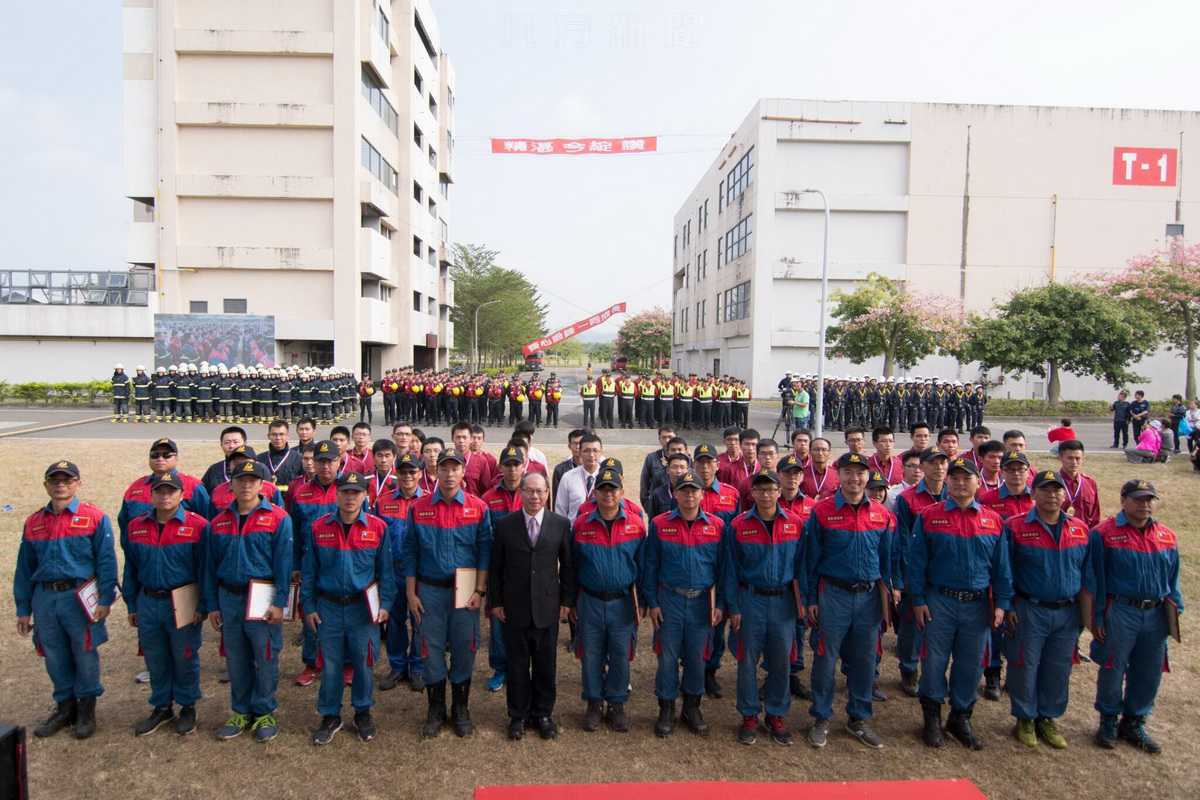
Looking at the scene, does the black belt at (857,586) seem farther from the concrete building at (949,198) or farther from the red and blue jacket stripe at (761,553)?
the concrete building at (949,198)

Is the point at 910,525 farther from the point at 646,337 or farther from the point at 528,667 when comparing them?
the point at 646,337

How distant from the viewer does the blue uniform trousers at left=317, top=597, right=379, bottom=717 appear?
4.53 meters

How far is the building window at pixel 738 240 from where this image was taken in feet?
120

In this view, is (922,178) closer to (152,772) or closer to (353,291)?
(353,291)

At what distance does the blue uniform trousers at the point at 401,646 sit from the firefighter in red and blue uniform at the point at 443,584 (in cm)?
81

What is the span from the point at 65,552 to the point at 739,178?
38.2 meters

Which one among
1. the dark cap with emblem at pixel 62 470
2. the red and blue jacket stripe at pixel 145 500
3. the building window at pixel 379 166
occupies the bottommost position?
the red and blue jacket stripe at pixel 145 500

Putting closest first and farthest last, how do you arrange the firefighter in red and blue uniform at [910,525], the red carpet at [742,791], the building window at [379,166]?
the red carpet at [742,791] < the firefighter in red and blue uniform at [910,525] < the building window at [379,166]

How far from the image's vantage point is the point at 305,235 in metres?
30.3

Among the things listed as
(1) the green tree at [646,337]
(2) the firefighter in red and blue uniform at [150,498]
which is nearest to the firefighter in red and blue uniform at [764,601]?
(2) the firefighter in red and blue uniform at [150,498]

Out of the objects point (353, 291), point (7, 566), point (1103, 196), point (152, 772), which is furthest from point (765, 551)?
point (1103, 196)

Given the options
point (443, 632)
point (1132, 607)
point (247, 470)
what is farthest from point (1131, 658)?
point (247, 470)

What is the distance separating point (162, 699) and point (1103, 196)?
41284 millimetres

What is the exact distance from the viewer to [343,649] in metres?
4.59
